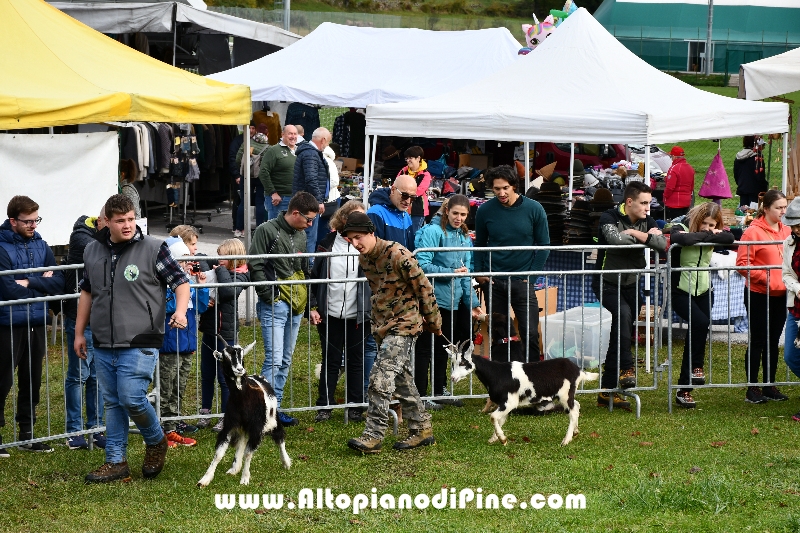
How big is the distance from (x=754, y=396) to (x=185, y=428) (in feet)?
15.9

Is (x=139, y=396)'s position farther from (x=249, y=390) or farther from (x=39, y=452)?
(x=39, y=452)

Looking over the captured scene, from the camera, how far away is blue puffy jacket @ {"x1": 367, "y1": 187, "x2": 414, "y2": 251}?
28.5 feet

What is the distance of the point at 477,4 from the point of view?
256 ft

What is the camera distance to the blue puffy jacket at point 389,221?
28.5 feet

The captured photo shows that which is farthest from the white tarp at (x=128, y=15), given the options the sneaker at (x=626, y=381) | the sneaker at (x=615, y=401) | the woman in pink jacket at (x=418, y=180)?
the sneaker at (x=626, y=381)

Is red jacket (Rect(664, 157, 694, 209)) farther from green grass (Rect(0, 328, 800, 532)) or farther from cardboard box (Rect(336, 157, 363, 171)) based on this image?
green grass (Rect(0, 328, 800, 532))

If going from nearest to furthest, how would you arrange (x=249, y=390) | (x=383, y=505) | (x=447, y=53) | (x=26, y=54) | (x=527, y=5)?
(x=383, y=505) < (x=249, y=390) < (x=26, y=54) < (x=447, y=53) < (x=527, y=5)

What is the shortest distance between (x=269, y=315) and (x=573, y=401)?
2.39 metres

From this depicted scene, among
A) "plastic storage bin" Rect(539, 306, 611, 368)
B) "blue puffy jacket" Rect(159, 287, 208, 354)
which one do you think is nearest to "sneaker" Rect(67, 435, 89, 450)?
"blue puffy jacket" Rect(159, 287, 208, 354)

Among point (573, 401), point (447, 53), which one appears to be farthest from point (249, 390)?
point (447, 53)

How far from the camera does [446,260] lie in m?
8.72

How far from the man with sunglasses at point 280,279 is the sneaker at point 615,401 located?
8.74ft

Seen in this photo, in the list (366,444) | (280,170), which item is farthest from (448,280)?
(280,170)

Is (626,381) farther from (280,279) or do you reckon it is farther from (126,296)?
(126,296)
